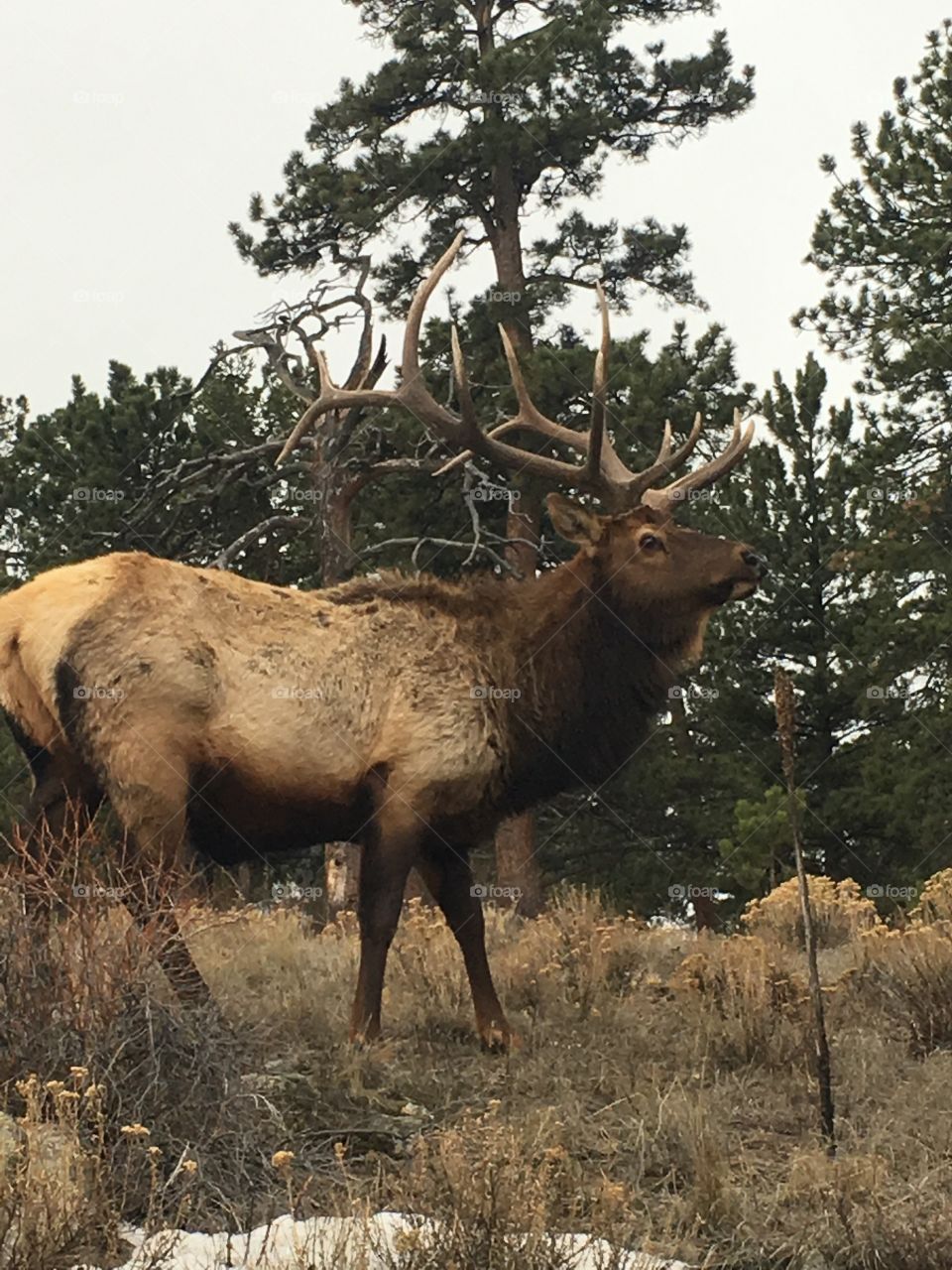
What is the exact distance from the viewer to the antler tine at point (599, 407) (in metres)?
6.97

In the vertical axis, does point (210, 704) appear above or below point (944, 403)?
below

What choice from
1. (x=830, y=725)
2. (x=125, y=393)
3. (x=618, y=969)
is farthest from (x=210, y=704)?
(x=830, y=725)

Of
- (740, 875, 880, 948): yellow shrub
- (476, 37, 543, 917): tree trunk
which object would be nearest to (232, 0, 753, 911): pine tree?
(476, 37, 543, 917): tree trunk

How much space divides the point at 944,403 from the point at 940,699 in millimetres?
2876

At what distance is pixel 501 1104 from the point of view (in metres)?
5.29

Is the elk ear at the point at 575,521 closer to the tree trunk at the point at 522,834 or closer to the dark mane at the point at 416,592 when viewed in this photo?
the dark mane at the point at 416,592

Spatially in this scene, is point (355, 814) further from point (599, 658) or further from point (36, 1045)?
point (36, 1045)

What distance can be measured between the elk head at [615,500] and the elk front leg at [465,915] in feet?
4.58

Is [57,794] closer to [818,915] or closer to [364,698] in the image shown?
[364,698]

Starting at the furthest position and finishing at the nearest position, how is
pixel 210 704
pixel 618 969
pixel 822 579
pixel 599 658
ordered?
pixel 822 579 → pixel 618 969 → pixel 599 658 → pixel 210 704

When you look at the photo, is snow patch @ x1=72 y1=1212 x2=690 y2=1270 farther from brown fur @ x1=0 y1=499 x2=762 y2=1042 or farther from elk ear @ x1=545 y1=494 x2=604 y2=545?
elk ear @ x1=545 y1=494 x2=604 y2=545

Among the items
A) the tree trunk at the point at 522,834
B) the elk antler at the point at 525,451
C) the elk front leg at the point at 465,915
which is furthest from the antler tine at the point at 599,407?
the tree trunk at the point at 522,834

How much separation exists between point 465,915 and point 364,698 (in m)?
1.02

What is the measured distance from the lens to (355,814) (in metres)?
6.42
